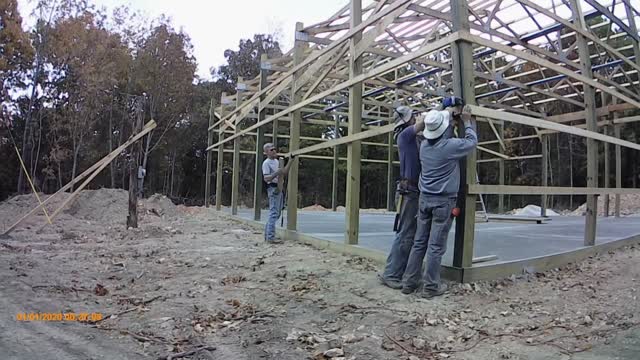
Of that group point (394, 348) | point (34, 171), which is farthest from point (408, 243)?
point (34, 171)

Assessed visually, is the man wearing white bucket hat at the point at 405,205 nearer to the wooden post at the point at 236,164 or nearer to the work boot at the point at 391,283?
the work boot at the point at 391,283

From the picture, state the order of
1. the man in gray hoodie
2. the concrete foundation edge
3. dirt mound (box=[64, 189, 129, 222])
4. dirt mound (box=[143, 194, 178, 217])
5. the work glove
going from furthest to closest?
dirt mound (box=[143, 194, 178, 217]) < dirt mound (box=[64, 189, 129, 222]) < the concrete foundation edge < the work glove < the man in gray hoodie

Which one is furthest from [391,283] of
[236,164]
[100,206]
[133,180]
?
[100,206]

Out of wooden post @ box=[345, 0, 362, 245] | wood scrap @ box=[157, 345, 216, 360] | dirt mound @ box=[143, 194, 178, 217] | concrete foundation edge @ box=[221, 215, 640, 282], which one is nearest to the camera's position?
wood scrap @ box=[157, 345, 216, 360]

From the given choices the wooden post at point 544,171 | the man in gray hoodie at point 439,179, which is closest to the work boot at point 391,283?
the man in gray hoodie at point 439,179

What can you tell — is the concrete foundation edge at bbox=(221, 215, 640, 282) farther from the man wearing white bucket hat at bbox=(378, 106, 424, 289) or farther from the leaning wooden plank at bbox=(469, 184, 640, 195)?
the leaning wooden plank at bbox=(469, 184, 640, 195)

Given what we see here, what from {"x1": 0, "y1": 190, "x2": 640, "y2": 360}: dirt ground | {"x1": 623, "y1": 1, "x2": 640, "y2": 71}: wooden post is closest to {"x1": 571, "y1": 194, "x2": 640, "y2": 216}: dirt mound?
{"x1": 623, "y1": 1, "x2": 640, "y2": 71}: wooden post

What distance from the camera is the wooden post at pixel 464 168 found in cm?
368

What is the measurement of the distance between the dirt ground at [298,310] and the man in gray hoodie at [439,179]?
0.91ft

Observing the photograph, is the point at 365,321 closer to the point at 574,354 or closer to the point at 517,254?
the point at 574,354

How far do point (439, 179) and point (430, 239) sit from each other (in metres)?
0.50

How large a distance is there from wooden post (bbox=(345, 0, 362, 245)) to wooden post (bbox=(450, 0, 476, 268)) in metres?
1.58

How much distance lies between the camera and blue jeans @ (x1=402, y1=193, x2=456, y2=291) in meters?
3.51

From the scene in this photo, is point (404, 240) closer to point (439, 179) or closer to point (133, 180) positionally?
point (439, 179)
